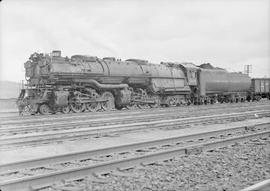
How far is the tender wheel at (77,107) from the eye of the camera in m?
20.7

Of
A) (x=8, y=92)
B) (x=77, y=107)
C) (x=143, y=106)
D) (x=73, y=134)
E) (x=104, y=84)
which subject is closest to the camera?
(x=73, y=134)

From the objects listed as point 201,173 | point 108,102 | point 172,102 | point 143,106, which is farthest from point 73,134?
point 172,102

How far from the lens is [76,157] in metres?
7.38

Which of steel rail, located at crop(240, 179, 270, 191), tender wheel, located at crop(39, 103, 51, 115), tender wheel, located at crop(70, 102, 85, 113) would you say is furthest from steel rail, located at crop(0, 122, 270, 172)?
tender wheel, located at crop(39, 103, 51, 115)

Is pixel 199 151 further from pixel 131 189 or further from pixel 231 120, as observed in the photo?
pixel 231 120

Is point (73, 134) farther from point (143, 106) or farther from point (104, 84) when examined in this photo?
point (143, 106)

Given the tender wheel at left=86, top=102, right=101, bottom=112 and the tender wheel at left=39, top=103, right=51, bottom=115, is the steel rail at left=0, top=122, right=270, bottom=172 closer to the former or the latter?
the tender wheel at left=86, top=102, right=101, bottom=112

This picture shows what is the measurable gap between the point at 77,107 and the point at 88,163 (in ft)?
45.9

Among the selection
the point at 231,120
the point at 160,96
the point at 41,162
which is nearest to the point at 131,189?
the point at 41,162

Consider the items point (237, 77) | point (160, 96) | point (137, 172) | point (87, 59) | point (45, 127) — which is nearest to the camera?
point (137, 172)

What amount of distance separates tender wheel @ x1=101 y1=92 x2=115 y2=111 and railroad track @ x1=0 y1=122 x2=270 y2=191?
12647 mm

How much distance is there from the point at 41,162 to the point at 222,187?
3.24m

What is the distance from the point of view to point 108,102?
22.7 meters

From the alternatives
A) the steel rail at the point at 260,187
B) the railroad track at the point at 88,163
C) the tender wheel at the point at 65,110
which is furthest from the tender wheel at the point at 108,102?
the steel rail at the point at 260,187
